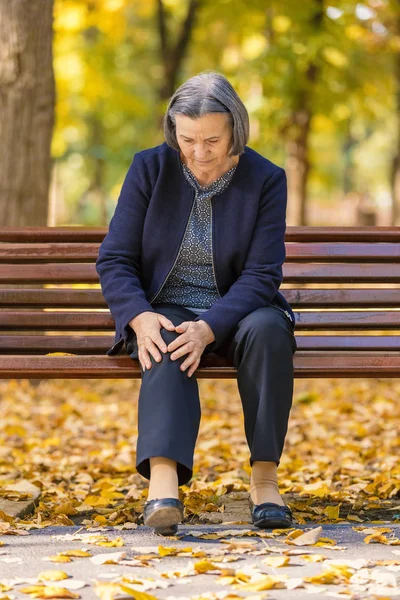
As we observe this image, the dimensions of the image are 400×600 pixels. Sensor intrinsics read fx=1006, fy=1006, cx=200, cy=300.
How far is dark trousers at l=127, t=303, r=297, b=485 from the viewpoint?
3375mm

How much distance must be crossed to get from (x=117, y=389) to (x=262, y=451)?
492 cm

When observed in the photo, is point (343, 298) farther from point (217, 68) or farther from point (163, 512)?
point (217, 68)

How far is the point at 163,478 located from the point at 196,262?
0.89m

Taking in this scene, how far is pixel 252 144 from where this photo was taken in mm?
14164

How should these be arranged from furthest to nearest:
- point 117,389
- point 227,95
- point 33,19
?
point 117,389 → point 33,19 → point 227,95

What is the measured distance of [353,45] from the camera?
12.4 m

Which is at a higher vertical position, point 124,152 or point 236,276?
point 124,152

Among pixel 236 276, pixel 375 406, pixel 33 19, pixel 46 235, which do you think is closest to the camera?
pixel 236 276

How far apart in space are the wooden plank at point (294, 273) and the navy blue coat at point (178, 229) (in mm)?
576

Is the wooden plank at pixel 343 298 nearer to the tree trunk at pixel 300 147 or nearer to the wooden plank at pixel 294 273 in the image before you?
the wooden plank at pixel 294 273

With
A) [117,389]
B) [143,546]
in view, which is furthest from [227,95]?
[117,389]

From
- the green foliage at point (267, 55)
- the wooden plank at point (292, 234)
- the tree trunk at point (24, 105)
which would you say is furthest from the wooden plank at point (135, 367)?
the green foliage at point (267, 55)

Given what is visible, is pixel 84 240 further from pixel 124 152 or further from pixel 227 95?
pixel 124 152

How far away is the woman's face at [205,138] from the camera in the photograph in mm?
3609
